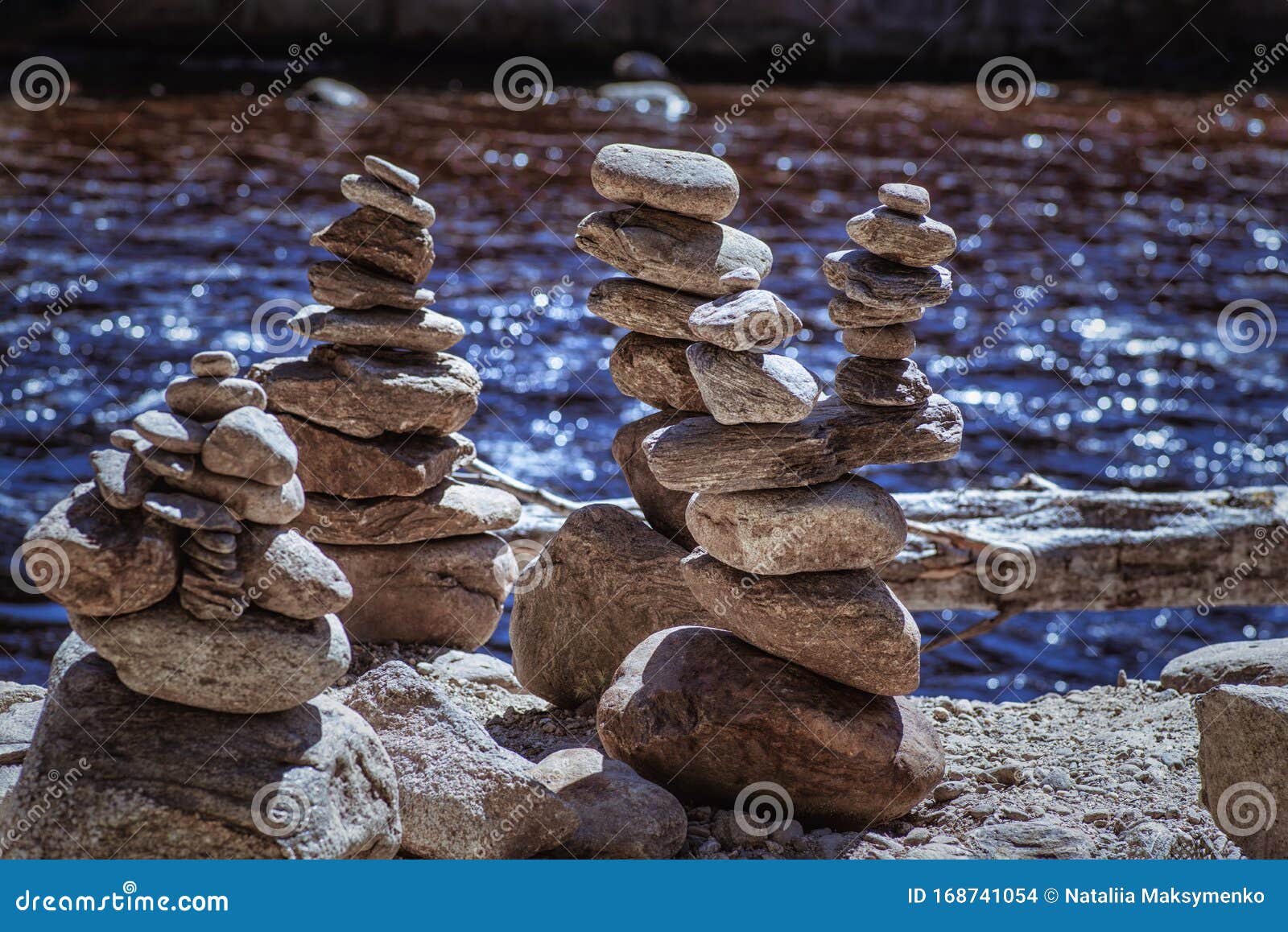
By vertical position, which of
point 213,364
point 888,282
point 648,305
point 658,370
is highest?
point 648,305

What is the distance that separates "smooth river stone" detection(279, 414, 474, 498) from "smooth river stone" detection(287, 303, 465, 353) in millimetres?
505

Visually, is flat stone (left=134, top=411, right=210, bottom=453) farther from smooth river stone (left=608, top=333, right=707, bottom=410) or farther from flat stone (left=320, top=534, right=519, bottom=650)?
flat stone (left=320, top=534, right=519, bottom=650)

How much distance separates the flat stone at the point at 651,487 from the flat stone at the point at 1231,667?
8.85 feet

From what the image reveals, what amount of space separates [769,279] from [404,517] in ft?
32.0

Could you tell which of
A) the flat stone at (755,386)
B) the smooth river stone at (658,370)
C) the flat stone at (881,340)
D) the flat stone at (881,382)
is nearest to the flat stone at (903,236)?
the flat stone at (881,340)

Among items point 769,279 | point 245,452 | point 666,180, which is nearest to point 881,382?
point 666,180

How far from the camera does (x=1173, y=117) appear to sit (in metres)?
26.0

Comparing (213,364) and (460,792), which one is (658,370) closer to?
(460,792)

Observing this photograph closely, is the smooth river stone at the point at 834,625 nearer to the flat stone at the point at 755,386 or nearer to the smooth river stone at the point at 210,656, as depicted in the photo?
the flat stone at the point at 755,386

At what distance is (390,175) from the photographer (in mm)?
6641

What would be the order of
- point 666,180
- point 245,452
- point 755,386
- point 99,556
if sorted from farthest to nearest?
point 666,180 → point 755,386 → point 245,452 → point 99,556

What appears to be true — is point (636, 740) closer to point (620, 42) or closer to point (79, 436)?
point (79, 436)

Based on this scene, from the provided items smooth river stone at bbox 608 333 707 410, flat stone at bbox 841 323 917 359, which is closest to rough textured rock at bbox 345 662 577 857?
smooth river stone at bbox 608 333 707 410

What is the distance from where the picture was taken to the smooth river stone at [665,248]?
604cm
